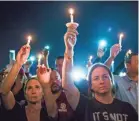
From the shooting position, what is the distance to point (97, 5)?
40.2 ft

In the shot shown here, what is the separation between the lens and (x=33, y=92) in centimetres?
379

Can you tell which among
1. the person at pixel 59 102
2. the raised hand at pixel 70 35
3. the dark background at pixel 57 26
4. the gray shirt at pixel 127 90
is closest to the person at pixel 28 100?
the person at pixel 59 102

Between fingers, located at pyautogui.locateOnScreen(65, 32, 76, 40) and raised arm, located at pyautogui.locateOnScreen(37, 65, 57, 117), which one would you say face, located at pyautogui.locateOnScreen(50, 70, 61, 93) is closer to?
raised arm, located at pyautogui.locateOnScreen(37, 65, 57, 117)

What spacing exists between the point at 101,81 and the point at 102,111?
0.95 feet

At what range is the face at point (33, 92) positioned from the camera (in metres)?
3.76

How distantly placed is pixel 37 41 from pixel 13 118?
9925 millimetres

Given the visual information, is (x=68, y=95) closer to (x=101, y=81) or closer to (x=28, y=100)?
(x=101, y=81)

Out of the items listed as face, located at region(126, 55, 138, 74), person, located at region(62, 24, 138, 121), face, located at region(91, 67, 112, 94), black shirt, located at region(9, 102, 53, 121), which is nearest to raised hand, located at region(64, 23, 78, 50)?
person, located at region(62, 24, 138, 121)

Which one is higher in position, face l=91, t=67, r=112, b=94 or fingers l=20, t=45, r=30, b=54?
fingers l=20, t=45, r=30, b=54

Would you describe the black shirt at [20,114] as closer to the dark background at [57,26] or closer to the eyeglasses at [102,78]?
the eyeglasses at [102,78]

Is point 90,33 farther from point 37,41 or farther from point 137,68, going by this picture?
point 137,68

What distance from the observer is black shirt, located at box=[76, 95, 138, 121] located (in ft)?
10.9

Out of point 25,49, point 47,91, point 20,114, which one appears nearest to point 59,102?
point 47,91

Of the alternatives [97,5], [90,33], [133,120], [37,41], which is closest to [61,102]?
[133,120]
